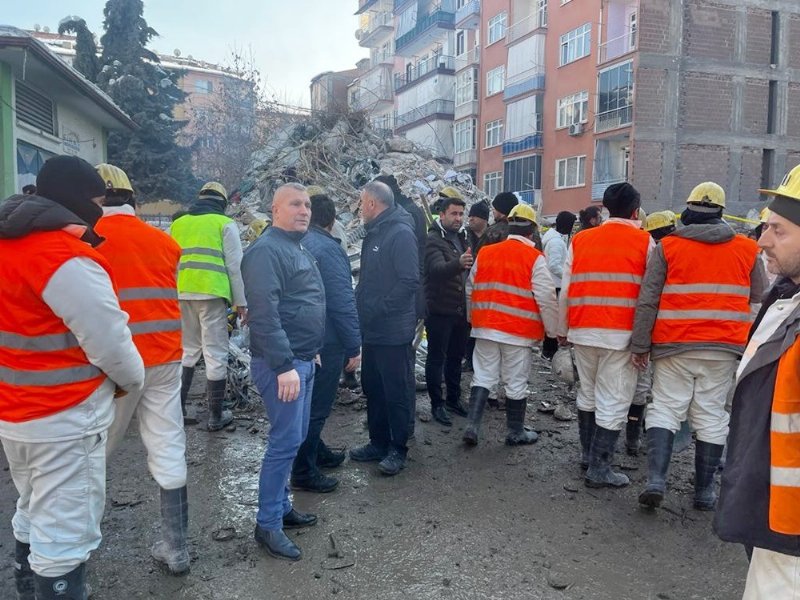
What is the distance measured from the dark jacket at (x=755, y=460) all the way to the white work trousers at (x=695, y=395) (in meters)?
2.20

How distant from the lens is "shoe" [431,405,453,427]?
5996 millimetres

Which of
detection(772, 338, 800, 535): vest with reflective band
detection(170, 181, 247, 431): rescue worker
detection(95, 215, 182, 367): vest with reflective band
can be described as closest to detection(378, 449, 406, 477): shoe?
detection(170, 181, 247, 431): rescue worker

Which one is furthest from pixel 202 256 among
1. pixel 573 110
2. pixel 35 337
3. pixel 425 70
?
pixel 425 70

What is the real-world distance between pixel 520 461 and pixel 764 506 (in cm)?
325

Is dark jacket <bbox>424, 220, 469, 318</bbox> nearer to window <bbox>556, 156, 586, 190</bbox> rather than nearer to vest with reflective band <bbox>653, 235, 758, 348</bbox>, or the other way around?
vest with reflective band <bbox>653, 235, 758, 348</bbox>

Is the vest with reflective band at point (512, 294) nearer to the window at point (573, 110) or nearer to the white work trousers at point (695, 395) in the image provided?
the white work trousers at point (695, 395)

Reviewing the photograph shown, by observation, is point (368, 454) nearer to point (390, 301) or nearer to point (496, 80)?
point (390, 301)

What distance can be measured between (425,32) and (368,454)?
42.5 meters

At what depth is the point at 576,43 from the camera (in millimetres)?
28922

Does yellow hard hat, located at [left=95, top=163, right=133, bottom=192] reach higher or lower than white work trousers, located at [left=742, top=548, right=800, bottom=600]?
higher

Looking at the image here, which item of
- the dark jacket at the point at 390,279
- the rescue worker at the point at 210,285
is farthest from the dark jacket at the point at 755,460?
the rescue worker at the point at 210,285

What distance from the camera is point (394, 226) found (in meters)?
4.69

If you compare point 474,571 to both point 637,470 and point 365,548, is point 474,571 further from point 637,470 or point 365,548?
point 637,470

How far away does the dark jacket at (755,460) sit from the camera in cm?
191
